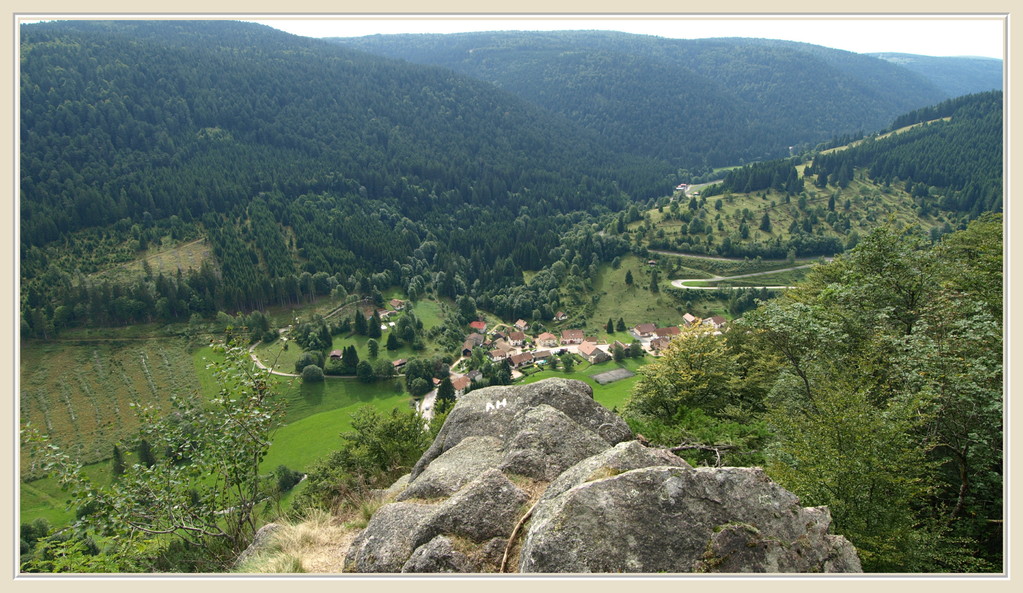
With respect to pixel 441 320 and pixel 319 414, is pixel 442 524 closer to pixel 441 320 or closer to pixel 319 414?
pixel 319 414

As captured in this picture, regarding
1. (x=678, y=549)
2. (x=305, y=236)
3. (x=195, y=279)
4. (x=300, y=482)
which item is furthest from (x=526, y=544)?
(x=305, y=236)

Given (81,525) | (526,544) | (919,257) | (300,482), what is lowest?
(300,482)

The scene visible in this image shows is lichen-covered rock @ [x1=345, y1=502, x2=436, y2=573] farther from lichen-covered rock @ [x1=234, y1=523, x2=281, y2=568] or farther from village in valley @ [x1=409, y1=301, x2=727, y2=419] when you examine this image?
village in valley @ [x1=409, y1=301, x2=727, y2=419]

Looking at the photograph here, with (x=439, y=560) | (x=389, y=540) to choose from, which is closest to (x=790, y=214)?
(x=389, y=540)

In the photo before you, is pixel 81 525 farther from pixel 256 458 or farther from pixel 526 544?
pixel 526 544

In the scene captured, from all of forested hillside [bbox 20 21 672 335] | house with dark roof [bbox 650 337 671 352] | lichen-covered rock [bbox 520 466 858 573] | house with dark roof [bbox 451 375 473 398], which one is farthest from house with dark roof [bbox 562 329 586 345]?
lichen-covered rock [bbox 520 466 858 573]

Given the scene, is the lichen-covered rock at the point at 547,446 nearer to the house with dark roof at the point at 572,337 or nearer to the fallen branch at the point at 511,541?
the fallen branch at the point at 511,541
